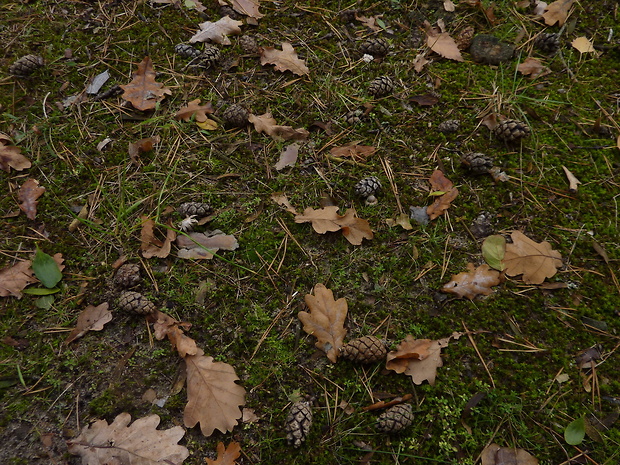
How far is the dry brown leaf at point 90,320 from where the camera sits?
2.02m

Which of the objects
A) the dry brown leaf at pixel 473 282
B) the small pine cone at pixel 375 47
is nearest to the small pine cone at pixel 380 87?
the small pine cone at pixel 375 47

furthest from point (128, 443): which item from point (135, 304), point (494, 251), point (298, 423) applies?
point (494, 251)

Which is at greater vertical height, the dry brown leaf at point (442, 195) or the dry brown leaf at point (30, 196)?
the dry brown leaf at point (442, 195)

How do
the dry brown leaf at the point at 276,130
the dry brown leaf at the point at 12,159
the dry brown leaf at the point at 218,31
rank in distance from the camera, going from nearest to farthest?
1. the dry brown leaf at the point at 12,159
2. the dry brown leaf at the point at 276,130
3. the dry brown leaf at the point at 218,31

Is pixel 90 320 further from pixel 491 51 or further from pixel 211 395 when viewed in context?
pixel 491 51

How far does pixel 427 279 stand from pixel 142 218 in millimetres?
1671

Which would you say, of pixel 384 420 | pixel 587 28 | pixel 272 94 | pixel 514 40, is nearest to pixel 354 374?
pixel 384 420

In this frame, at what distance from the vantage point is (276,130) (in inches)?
102

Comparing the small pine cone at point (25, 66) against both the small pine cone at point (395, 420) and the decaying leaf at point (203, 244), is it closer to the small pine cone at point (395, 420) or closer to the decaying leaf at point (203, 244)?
the decaying leaf at point (203, 244)

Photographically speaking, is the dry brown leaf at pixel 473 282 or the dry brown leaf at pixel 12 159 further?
the dry brown leaf at pixel 12 159

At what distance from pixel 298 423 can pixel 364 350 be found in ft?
1.45

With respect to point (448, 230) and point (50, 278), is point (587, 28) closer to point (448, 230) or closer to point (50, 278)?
point (448, 230)

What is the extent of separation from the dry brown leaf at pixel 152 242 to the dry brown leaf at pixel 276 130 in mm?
864

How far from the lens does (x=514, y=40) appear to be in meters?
2.98
